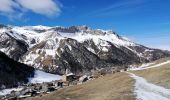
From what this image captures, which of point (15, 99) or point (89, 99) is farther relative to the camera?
point (15, 99)

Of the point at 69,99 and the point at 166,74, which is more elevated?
the point at 166,74

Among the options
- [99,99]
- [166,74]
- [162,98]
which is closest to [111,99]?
[99,99]

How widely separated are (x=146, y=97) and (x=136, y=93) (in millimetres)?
4506

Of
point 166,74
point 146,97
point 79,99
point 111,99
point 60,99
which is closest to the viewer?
point 146,97

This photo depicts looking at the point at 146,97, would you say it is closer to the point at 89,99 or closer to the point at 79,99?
the point at 89,99

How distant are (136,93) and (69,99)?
21.7 metres

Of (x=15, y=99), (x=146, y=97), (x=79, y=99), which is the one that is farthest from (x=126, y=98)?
(x=15, y=99)

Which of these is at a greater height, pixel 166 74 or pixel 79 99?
pixel 166 74

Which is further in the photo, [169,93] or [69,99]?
[69,99]

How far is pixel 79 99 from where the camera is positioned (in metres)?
71.4

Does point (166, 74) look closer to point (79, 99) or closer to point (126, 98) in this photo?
point (79, 99)

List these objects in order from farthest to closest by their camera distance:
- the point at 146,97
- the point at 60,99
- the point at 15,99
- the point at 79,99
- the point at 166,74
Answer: the point at 15,99 → the point at 166,74 → the point at 60,99 → the point at 79,99 → the point at 146,97

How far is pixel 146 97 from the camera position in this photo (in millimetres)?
53500

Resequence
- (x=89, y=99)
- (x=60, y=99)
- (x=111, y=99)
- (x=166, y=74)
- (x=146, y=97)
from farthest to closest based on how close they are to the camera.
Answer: (x=166, y=74)
(x=60, y=99)
(x=89, y=99)
(x=111, y=99)
(x=146, y=97)
